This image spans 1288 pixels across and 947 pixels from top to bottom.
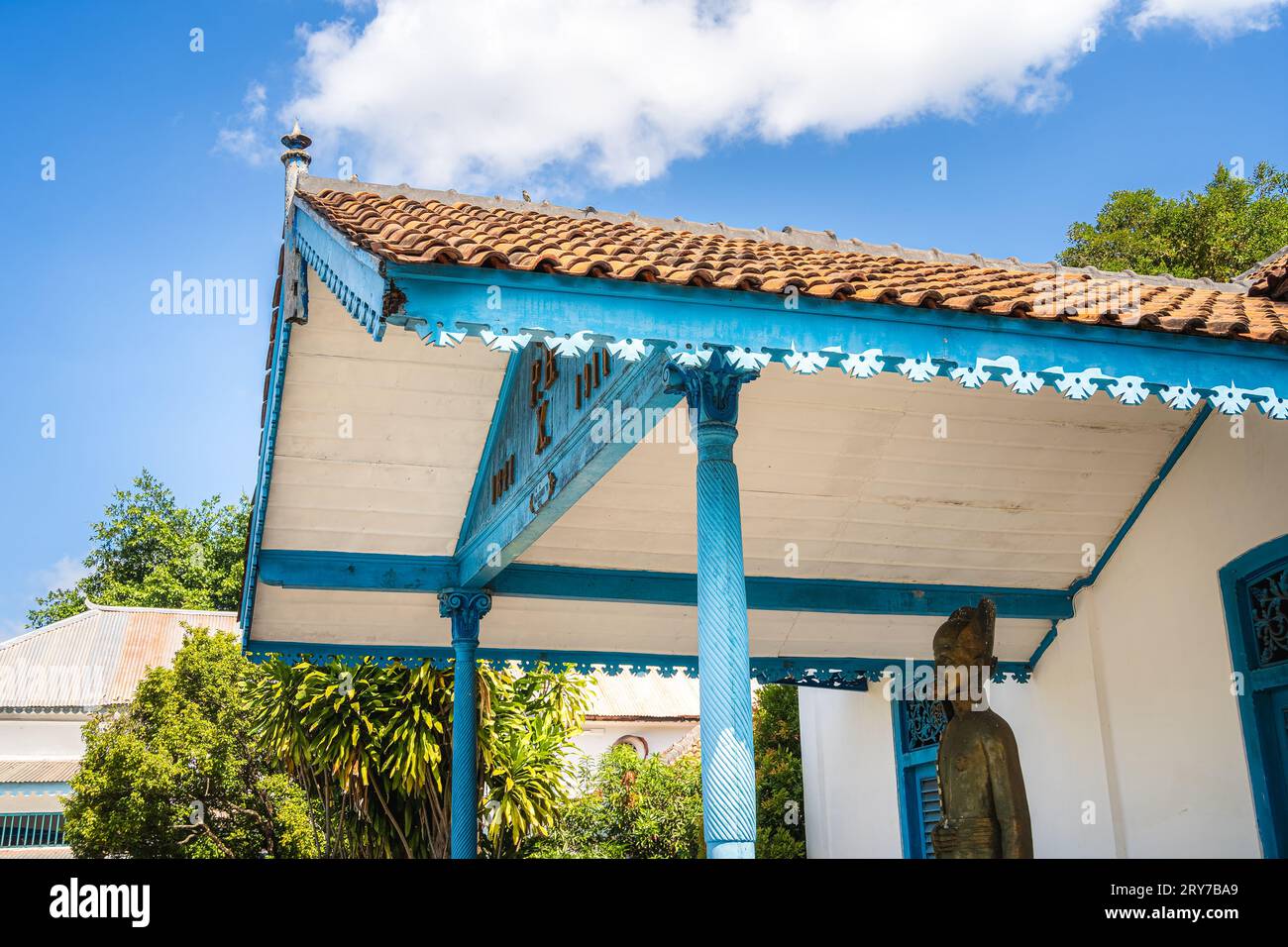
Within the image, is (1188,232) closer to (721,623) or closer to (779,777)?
(779,777)

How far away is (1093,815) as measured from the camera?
890 centimetres

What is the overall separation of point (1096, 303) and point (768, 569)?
4228mm

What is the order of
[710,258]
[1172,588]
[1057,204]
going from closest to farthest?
[710,258] < [1172,588] < [1057,204]

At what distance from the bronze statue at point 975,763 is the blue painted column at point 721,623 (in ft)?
5.95

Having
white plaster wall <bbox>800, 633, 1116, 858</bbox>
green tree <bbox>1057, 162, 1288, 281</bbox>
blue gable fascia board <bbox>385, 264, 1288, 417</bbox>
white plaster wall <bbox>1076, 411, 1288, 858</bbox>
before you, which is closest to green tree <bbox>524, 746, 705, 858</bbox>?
white plaster wall <bbox>800, 633, 1116, 858</bbox>

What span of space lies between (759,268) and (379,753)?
35.1 ft

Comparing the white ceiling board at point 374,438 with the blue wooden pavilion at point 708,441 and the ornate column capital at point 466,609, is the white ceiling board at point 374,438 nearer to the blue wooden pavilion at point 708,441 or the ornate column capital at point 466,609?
the blue wooden pavilion at point 708,441

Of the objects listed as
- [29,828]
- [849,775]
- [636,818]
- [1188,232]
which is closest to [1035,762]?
[849,775]

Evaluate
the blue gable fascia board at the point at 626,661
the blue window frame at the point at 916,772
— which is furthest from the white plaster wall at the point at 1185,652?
the blue window frame at the point at 916,772

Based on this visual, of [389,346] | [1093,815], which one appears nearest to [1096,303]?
[389,346]

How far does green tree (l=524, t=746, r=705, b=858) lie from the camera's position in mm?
18188

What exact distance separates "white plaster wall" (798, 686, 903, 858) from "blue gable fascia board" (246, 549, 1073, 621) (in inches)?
109

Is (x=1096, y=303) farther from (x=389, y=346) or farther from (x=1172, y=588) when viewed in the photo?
(x=389, y=346)

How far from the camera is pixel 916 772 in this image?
1145 cm
